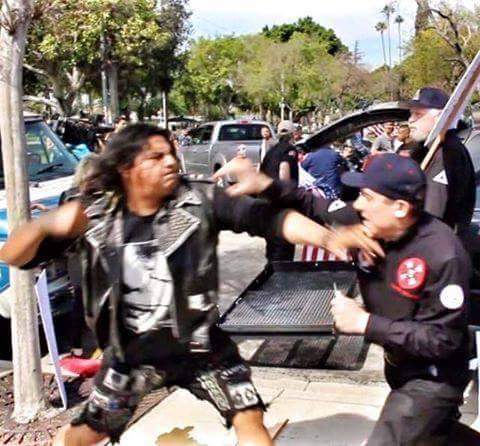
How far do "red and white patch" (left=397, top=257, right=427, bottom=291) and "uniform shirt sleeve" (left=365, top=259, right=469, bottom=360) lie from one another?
46mm

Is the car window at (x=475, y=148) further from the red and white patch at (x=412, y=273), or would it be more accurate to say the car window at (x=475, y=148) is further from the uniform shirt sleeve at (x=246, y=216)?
the uniform shirt sleeve at (x=246, y=216)

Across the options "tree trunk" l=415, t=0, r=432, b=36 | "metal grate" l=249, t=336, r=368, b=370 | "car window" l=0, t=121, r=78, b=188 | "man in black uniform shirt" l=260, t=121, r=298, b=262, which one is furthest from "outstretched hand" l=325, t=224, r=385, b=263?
"tree trunk" l=415, t=0, r=432, b=36

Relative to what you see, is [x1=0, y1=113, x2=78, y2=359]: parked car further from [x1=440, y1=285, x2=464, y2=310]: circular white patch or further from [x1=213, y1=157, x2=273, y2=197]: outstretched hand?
[x1=440, y1=285, x2=464, y2=310]: circular white patch

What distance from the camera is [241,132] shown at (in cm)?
1788

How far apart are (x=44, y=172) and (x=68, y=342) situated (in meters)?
1.74

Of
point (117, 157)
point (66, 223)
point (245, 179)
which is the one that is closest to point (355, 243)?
point (245, 179)

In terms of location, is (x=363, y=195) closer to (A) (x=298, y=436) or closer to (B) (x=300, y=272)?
(A) (x=298, y=436)

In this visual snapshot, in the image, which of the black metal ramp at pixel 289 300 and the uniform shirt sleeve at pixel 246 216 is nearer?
the uniform shirt sleeve at pixel 246 216

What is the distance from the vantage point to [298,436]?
383 centimetres

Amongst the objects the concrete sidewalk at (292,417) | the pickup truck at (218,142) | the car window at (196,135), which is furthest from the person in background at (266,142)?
the car window at (196,135)

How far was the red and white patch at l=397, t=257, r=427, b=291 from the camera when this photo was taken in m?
2.48

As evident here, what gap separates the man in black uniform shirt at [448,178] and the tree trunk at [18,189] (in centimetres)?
236

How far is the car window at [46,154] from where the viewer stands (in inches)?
268

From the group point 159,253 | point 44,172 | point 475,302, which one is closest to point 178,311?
point 159,253
